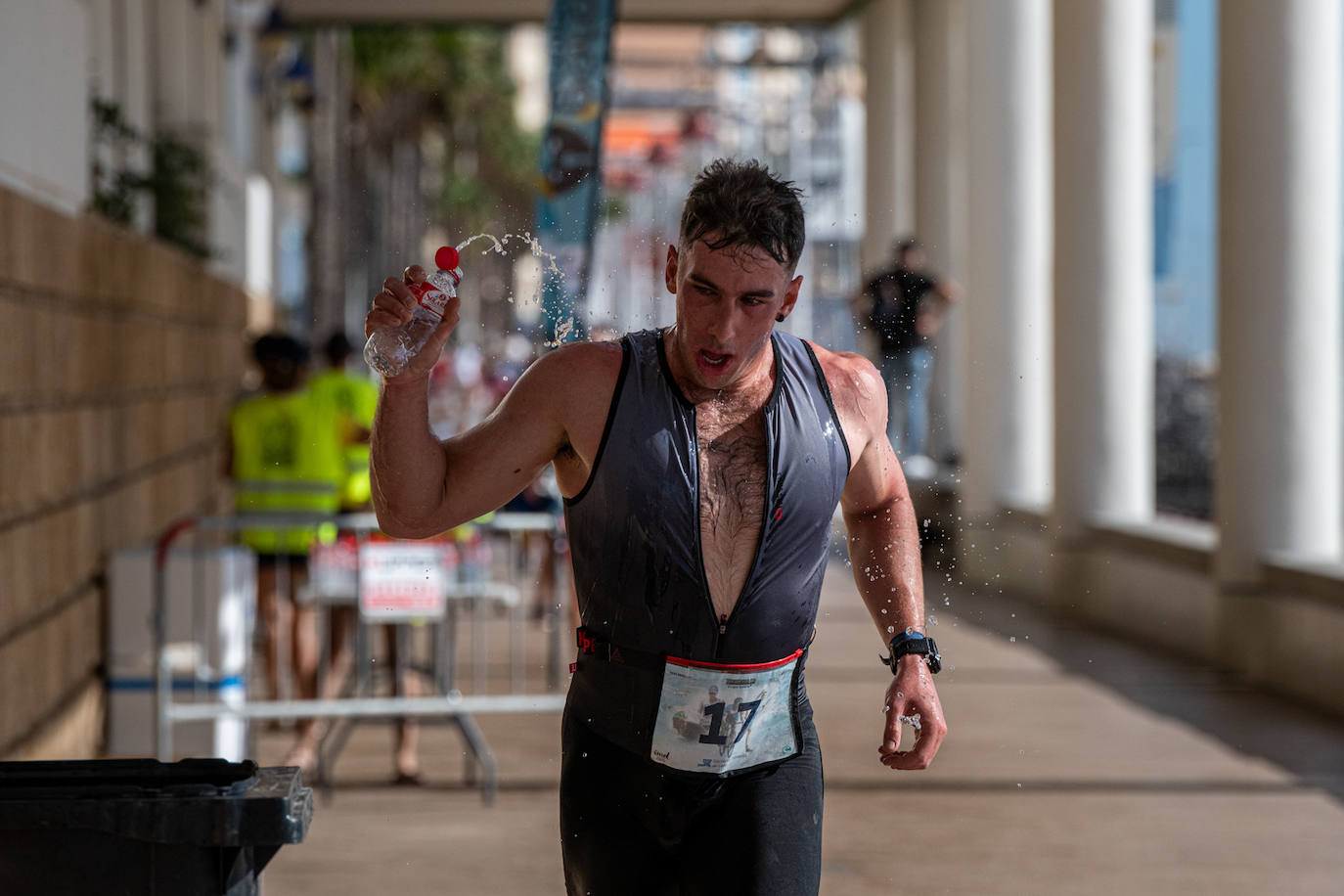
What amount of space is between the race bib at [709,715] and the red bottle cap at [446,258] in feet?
2.73

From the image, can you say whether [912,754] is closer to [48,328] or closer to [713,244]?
[713,244]

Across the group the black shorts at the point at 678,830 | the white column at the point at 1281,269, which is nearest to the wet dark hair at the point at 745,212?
the black shorts at the point at 678,830

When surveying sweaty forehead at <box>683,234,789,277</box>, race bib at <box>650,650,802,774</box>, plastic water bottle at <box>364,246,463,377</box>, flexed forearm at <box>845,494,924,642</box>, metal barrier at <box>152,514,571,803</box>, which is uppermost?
sweaty forehead at <box>683,234,789,277</box>

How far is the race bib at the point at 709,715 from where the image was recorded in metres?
3.25

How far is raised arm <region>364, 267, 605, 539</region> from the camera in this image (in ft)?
10.2

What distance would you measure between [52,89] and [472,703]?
3.39 m

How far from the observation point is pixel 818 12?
21.5 m

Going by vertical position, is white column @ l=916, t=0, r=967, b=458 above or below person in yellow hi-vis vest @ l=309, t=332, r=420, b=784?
above

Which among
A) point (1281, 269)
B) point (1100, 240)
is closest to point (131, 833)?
point (1281, 269)

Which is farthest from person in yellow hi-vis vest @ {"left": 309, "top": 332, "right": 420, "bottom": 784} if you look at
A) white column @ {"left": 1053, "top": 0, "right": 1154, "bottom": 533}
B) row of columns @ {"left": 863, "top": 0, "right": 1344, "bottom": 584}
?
white column @ {"left": 1053, "top": 0, "right": 1154, "bottom": 533}

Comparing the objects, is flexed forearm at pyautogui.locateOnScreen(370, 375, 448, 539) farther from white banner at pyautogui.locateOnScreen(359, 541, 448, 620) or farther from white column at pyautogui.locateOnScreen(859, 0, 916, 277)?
white column at pyautogui.locateOnScreen(859, 0, 916, 277)

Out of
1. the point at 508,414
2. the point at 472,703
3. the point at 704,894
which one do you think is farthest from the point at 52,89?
the point at 704,894

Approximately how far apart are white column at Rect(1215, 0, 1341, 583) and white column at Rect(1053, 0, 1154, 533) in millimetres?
2729

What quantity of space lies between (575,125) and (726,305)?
432cm
